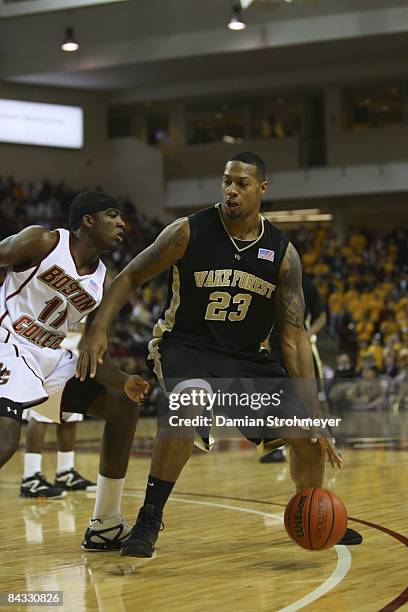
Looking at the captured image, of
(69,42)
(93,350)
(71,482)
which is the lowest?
(71,482)

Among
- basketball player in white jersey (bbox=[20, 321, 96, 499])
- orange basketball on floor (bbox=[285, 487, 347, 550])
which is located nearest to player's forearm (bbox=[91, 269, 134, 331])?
orange basketball on floor (bbox=[285, 487, 347, 550])

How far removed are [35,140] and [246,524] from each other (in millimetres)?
22325

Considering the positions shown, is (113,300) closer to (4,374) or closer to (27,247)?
(27,247)

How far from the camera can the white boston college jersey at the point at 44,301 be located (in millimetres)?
5277

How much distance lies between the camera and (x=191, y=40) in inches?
877

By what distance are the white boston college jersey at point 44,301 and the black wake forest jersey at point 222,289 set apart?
496mm

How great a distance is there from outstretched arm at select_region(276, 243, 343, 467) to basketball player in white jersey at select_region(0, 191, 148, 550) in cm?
81

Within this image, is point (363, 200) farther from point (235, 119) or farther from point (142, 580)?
point (142, 580)

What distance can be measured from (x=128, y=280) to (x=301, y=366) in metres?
1.01

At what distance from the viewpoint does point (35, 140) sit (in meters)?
27.3

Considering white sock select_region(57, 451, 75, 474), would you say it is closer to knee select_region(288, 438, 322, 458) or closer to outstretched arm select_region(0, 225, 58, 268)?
outstretched arm select_region(0, 225, 58, 268)

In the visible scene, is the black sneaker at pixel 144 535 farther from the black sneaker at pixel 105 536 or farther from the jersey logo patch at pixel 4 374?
the jersey logo patch at pixel 4 374

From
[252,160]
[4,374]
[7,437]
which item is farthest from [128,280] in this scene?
[7,437]

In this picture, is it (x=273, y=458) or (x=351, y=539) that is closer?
(x=351, y=539)
